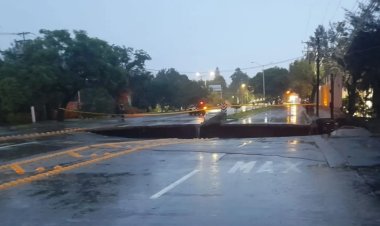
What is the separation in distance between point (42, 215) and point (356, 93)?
3104cm

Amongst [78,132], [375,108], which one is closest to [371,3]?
[375,108]

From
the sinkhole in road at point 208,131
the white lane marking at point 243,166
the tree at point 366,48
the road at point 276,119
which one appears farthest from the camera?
the road at point 276,119

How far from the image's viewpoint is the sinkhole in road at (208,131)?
29906 millimetres

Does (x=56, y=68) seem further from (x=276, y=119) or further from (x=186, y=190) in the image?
(x=186, y=190)

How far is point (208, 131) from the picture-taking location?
3130cm

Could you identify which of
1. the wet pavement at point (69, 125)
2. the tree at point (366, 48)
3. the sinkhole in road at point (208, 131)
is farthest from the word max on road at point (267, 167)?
the wet pavement at point (69, 125)

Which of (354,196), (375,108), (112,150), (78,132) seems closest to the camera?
(354,196)

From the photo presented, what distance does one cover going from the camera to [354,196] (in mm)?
9109

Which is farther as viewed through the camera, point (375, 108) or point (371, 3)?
point (375, 108)

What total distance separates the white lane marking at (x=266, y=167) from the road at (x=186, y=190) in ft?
0.08

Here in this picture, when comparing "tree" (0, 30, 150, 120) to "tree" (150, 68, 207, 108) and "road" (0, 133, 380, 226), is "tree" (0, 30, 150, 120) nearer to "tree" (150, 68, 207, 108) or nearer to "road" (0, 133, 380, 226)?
"road" (0, 133, 380, 226)

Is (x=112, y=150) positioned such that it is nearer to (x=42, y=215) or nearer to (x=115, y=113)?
(x=42, y=215)

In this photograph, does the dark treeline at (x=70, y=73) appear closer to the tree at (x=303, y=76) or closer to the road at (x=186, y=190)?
the tree at (x=303, y=76)

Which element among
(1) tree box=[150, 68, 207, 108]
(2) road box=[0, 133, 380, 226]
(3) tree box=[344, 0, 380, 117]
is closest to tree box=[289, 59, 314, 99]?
(1) tree box=[150, 68, 207, 108]
